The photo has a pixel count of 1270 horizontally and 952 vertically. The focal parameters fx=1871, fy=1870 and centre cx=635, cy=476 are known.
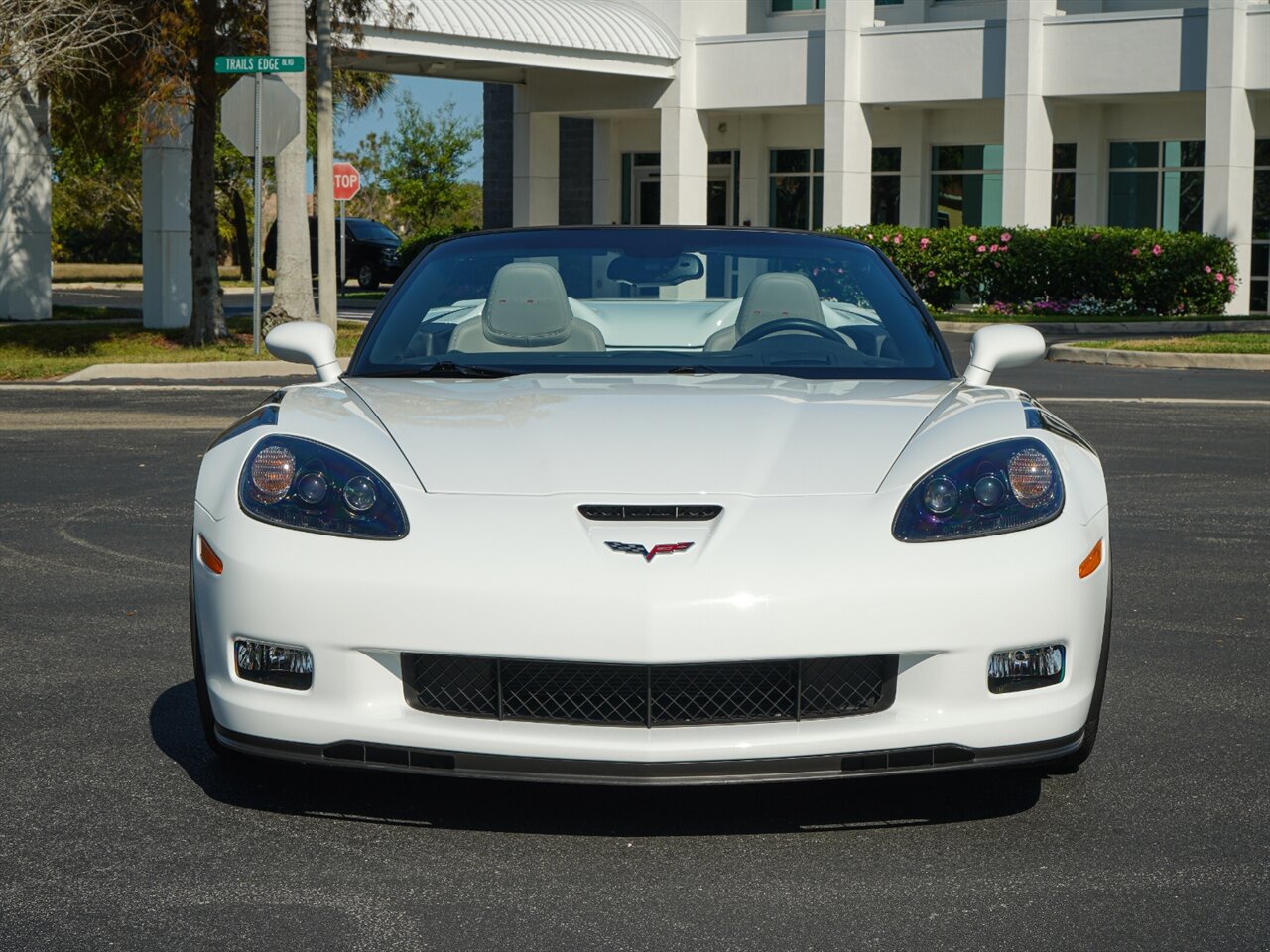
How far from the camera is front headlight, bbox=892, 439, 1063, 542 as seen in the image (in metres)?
3.99

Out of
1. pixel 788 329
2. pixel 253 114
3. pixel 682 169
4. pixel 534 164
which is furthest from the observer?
pixel 534 164

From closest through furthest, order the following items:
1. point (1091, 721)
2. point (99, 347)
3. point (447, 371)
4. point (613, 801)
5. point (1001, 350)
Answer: point (1091, 721) → point (613, 801) → point (447, 371) → point (1001, 350) → point (99, 347)

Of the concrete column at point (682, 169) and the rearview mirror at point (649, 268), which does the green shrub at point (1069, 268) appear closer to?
the concrete column at point (682, 169)

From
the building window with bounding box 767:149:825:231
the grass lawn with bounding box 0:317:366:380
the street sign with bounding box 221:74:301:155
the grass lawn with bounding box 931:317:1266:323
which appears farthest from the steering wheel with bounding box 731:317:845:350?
the building window with bounding box 767:149:825:231

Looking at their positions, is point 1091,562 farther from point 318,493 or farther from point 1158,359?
point 1158,359

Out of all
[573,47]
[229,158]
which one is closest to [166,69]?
[573,47]

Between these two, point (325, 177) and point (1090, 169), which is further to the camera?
point (1090, 169)

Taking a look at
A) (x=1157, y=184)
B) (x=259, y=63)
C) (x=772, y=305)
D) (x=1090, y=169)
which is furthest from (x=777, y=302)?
(x=1090, y=169)

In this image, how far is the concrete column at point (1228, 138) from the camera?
30703 millimetres

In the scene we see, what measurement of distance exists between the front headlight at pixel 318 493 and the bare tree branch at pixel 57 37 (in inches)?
635

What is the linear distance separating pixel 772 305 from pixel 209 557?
2.05 m

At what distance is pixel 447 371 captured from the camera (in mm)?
5098

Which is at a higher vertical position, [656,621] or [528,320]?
[528,320]

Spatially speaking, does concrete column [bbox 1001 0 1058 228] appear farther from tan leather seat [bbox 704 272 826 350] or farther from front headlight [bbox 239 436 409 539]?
front headlight [bbox 239 436 409 539]
